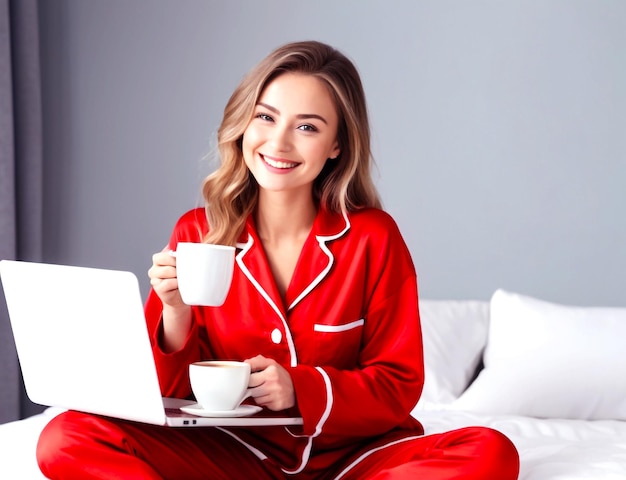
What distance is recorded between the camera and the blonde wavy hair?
178 centimetres

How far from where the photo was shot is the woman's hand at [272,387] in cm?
146

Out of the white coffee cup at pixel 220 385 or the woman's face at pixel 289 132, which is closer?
the white coffee cup at pixel 220 385

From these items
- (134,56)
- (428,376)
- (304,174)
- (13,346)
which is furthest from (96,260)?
(304,174)

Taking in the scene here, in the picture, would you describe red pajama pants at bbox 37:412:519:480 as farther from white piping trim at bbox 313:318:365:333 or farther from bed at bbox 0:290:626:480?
bed at bbox 0:290:626:480

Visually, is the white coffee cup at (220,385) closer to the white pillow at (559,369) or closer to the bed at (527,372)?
the bed at (527,372)

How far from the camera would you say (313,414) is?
1.54 m

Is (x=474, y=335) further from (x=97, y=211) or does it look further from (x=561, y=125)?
(x=97, y=211)

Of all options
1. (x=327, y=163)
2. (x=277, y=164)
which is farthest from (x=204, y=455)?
(x=327, y=163)

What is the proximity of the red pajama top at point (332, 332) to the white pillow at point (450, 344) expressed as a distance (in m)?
0.84

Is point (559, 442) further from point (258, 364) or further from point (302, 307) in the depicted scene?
point (258, 364)

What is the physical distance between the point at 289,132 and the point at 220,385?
1.88 ft

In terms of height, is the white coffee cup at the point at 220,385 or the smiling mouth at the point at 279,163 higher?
the smiling mouth at the point at 279,163

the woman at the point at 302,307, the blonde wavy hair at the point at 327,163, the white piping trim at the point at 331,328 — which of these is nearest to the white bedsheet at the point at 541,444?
the woman at the point at 302,307

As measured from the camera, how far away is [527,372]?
244 centimetres
